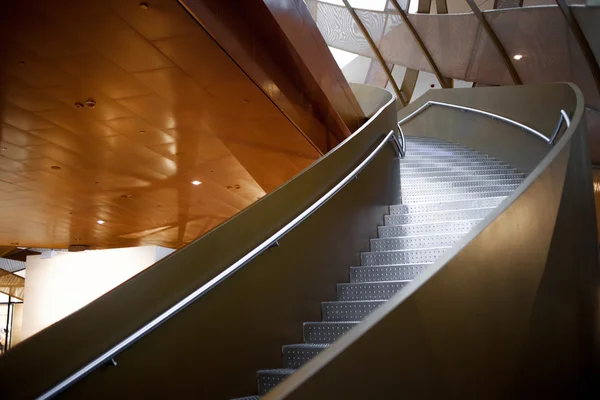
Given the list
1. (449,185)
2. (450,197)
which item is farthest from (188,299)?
(449,185)

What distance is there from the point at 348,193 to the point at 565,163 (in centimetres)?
210

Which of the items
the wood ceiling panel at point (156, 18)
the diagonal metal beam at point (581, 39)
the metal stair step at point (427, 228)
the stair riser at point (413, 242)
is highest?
the diagonal metal beam at point (581, 39)

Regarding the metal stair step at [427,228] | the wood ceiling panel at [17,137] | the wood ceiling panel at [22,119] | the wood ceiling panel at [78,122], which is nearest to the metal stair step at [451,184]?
the metal stair step at [427,228]

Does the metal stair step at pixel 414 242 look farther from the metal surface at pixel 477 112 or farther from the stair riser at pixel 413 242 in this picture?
the metal surface at pixel 477 112

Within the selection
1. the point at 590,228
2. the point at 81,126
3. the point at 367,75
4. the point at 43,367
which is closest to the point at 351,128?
the point at 81,126

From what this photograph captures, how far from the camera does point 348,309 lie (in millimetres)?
4938

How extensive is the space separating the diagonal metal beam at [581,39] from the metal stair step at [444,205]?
307 inches

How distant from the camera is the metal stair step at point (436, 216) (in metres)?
6.15

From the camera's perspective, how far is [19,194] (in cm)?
1192

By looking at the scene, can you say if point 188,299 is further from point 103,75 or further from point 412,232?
point 103,75

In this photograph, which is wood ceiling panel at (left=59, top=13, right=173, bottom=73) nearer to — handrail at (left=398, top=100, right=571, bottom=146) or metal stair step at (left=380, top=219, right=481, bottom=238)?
metal stair step at (left=380, top=219, right=481, bottom=238)

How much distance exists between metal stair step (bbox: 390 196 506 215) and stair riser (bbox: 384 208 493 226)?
22 cm

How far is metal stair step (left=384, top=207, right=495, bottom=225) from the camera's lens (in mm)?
6146

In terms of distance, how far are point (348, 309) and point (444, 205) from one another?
2402 millimetres
